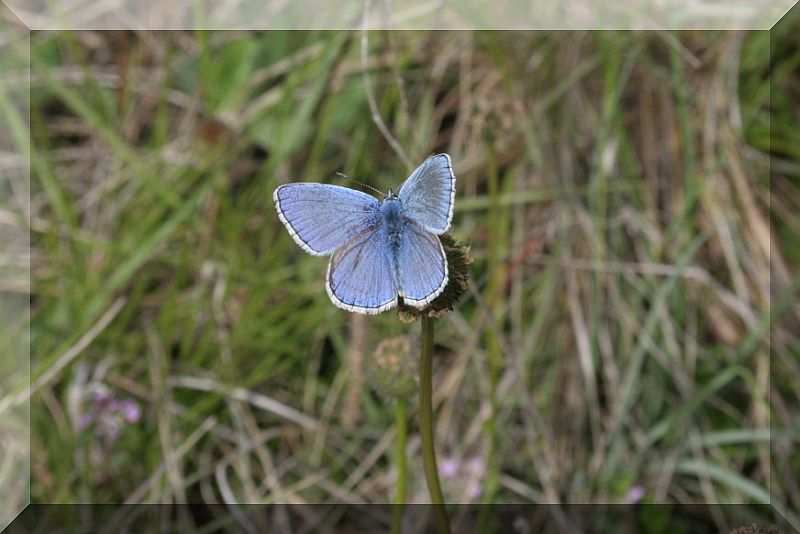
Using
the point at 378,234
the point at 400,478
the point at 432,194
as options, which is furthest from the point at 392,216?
the point at 400,478

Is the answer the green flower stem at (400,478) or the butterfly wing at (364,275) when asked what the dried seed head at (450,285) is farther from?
the green flower stem at (400,478)

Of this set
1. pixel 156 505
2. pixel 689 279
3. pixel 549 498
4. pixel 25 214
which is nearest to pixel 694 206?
pixel 689 279

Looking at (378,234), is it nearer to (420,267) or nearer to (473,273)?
(420,267)

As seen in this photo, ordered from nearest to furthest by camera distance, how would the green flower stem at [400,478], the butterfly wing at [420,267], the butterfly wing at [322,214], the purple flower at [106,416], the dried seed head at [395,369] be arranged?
the butterfly wing at [420,267] < the butterfly wing at [322,214] < the green flower stem at [400,478] < the dried seed head at [395,369] < the purple flower at [106,416]

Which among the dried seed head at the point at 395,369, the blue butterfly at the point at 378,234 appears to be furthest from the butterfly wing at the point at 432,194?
the dried seed head at the point at 395,369

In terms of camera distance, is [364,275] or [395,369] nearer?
[364,275]

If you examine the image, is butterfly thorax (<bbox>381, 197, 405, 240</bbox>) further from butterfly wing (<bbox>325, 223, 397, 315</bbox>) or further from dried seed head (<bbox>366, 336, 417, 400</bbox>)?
dried seed head (<bbox>366, 336, 417, 400</bbox>)

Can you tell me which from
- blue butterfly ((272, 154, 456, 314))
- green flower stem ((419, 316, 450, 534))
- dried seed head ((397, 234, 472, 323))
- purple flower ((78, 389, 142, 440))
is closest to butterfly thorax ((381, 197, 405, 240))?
blue butterfly ((272, 154, 456, 314))
